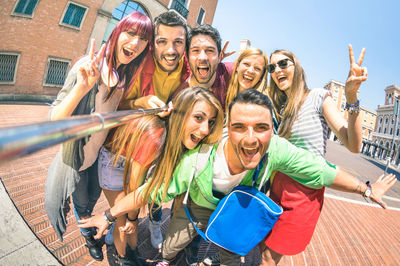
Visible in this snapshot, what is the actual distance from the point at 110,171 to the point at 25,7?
3464mm

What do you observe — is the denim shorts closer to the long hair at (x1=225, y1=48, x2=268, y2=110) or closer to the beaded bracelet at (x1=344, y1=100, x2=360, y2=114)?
the long hair at (x1=225, y1=48, x2=268, y2=110)

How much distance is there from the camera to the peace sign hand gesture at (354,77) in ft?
5.20

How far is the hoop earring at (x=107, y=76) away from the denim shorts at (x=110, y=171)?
689mm

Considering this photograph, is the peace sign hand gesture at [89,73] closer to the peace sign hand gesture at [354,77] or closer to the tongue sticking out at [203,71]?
the tongue sticking out at [203,71]

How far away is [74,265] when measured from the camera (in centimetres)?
208

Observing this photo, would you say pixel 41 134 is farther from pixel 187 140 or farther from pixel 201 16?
pixel 201 16

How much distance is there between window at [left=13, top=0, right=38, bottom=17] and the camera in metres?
2.81

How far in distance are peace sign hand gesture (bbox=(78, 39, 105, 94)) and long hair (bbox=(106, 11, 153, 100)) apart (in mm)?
252

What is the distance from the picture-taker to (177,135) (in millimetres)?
1735

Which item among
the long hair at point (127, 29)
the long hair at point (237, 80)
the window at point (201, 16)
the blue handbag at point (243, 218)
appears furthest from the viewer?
the window at point (201, 16)

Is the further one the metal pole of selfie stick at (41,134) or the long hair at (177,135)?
the long hair at (177,135)

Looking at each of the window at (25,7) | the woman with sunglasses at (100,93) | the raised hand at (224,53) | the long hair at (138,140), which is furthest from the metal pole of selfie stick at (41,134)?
the window at (25,7)

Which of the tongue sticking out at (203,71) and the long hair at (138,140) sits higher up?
the tongue sticking out at (203,71)

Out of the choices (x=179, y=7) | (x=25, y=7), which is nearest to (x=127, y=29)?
(x=25, y=7)
